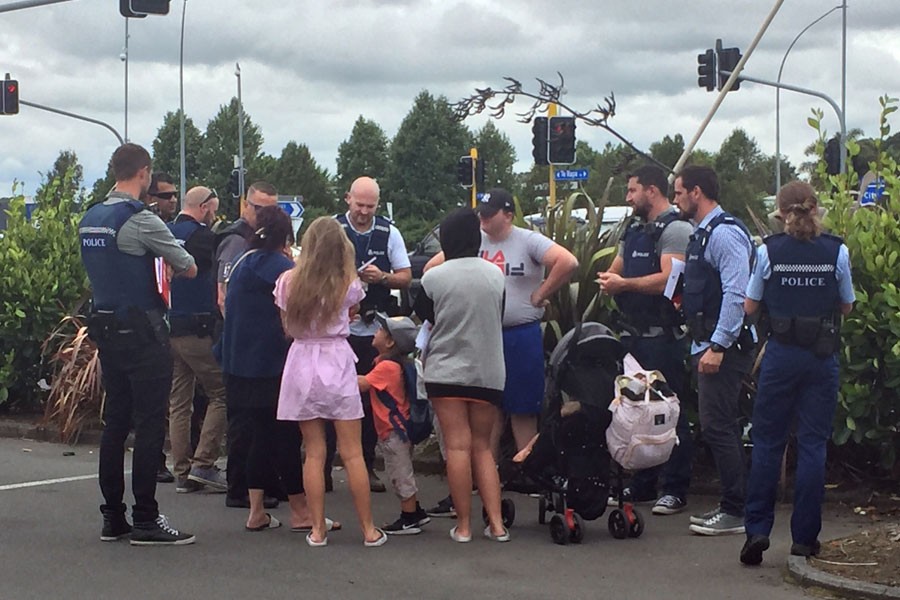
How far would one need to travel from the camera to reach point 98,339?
25.0 ft

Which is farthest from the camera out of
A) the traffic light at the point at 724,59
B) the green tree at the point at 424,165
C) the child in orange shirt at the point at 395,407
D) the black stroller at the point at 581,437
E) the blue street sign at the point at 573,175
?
the green tree at the point at 424,165

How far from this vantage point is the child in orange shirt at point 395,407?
312 inches

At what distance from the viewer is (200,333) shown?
9.34 m

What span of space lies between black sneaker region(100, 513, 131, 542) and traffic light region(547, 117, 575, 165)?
14271mm

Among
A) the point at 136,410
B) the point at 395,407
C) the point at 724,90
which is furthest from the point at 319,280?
the point at 724,90

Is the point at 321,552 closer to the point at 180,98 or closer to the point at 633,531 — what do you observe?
the point at 633,531

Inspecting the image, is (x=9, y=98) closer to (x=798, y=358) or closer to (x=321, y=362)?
(x=321, y=362)

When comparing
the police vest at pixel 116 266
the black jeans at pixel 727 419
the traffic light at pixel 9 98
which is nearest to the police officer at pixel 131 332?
the police vest at pixel 116 266

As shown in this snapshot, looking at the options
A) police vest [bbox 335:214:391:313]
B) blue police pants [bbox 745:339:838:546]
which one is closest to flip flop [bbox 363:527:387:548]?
police vest [bbox 335:214:391:313]

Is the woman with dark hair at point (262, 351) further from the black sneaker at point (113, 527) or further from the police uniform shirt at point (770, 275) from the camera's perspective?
the police uniform shirt at point (770, 275)

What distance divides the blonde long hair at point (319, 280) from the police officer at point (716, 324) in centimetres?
198

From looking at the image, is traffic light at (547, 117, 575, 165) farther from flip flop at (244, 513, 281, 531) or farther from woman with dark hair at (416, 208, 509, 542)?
woman with dark hair at (416, 208, 509, 542)

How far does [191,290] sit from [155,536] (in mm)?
2264

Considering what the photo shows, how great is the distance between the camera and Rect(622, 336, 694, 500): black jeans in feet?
27.5
